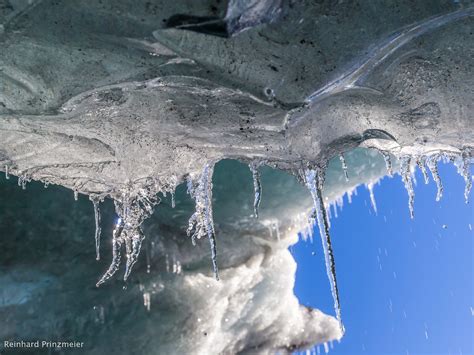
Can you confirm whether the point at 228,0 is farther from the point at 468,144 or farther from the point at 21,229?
the point at 21,229

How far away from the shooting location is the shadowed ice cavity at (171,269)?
612 cm

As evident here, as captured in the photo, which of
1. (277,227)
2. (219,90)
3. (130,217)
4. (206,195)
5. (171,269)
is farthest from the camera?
(277,227)

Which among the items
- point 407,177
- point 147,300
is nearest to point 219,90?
point 407,177

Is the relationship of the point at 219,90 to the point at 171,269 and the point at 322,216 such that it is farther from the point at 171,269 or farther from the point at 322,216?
the point at 171,269

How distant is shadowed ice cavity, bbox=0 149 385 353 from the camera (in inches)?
241

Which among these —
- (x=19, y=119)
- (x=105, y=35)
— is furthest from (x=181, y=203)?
(x=105, y=35)

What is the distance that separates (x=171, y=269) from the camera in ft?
23.0

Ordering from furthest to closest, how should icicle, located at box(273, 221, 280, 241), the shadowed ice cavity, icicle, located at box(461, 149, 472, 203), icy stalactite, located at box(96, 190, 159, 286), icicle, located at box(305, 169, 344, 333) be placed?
icicle, located at box(273, 221, 280, 241)
the shadowed ice cavity
icy stalactite, located at box(96, 190, 159, 286)
icicle, located at box(461, 149, 472, 203)
icicle, located at box(305, 169, 344, 333)

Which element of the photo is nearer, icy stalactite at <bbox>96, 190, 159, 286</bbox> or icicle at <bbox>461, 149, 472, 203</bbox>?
icicle at <bbox>461, 149, 472, 203</bbox>

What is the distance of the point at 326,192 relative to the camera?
7.92m

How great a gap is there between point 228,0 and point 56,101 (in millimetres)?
1216


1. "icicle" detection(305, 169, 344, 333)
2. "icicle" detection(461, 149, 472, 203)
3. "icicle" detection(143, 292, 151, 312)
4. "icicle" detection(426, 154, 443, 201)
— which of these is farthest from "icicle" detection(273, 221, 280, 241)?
"icicle" detection(305, 169, 344, 333)

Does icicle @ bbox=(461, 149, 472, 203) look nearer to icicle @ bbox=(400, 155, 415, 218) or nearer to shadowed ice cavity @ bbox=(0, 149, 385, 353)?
icicle @ bbox=(400, 155, 415, 218)

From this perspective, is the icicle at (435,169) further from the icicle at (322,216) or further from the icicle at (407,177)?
the icicle at (322,216)
